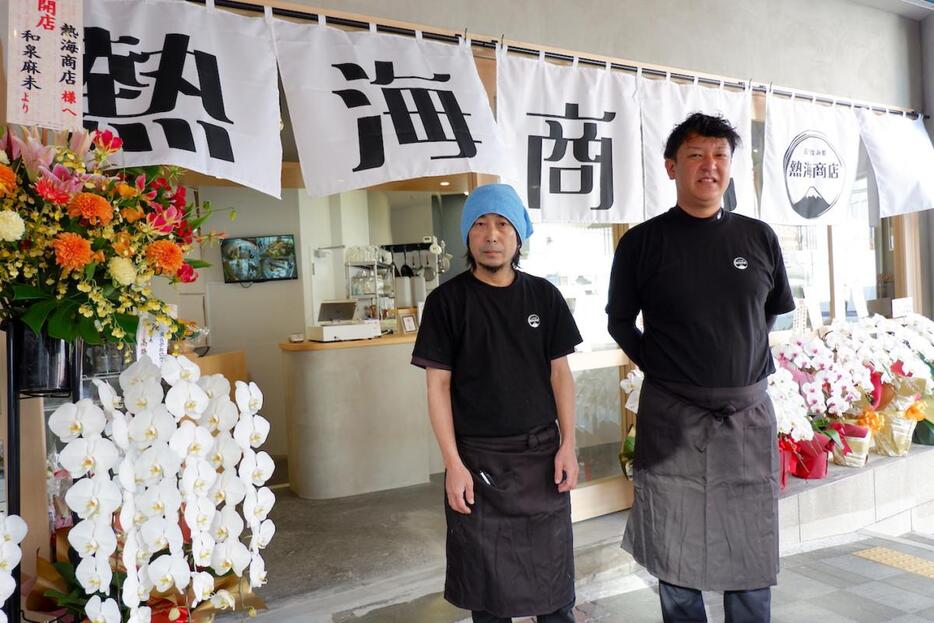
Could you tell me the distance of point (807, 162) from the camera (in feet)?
15.7

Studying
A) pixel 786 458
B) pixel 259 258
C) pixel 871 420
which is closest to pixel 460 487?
pixel 786 458

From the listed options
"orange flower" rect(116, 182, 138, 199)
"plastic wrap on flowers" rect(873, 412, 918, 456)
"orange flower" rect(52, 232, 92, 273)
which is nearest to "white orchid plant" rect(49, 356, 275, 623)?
"orange flower" rect(52, 232, 92, 273)

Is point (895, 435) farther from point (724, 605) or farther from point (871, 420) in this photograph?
point (724, 605)

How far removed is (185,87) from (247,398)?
165cm

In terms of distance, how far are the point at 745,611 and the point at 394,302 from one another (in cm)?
508

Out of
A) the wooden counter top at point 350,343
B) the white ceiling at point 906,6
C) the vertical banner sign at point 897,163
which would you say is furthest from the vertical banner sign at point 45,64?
the white ceiling at point 906,6

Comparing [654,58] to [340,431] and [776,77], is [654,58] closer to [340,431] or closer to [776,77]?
[776,77]

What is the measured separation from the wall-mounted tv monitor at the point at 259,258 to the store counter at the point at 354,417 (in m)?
2.48

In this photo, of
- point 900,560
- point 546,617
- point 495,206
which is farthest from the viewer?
point 900,560

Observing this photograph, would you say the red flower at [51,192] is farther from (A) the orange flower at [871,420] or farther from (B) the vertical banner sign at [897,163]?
(B) the vertical banner sign at [897,163]

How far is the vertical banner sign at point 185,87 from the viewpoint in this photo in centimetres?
258

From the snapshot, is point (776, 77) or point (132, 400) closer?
point (132, 400)

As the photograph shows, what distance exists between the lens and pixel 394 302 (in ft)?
23.1

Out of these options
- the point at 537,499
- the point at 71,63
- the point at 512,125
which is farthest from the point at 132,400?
the point at 512,125
